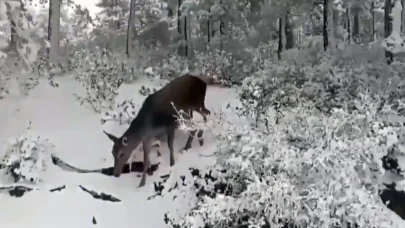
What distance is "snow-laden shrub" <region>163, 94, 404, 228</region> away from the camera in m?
5.74

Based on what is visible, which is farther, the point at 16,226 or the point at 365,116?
the point at 16,226

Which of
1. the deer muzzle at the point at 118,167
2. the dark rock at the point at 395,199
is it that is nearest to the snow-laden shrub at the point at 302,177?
the dark rock at the point at 395,199

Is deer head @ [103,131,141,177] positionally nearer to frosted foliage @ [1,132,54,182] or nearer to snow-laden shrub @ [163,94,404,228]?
frosted foliage @ [1,132,54,182]

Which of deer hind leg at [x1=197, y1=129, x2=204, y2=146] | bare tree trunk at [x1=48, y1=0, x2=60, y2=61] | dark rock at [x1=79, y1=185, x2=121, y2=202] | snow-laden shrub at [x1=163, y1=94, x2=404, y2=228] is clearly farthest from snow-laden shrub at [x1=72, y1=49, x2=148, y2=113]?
snow-laden shrub at [x1=163, y1=94, x2=404, y2=228]

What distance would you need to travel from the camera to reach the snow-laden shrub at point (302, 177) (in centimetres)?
574

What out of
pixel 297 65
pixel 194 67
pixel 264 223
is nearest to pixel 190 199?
pixel 264 223

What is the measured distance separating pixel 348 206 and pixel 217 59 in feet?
32.3

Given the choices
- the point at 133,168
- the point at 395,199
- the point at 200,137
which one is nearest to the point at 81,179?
the point at 133,168

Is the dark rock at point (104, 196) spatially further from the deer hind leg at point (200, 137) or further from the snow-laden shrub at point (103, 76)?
the snow-laden shrub at point (103, 76)

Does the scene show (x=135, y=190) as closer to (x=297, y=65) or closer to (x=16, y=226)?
(x=16, y=226)

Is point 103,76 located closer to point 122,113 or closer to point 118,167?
point 122,113

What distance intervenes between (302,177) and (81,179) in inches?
151

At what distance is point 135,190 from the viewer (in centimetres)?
800

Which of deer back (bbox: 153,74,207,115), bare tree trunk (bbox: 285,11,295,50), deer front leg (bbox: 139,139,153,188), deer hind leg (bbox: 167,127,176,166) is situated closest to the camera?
deer front leg (bbox: 139,139,153,188)
